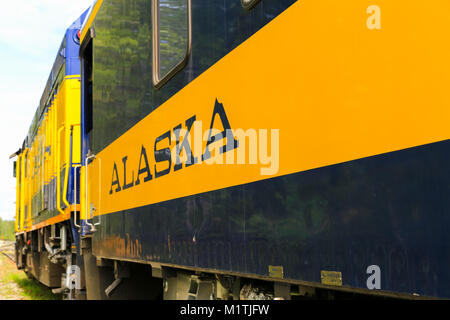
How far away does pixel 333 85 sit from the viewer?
1.99 metres

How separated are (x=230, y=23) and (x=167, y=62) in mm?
993

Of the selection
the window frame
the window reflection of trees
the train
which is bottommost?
the train

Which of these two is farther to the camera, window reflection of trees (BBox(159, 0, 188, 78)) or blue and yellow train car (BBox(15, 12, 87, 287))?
blue and yellow train car (BBox(15, 12, 87, 287))

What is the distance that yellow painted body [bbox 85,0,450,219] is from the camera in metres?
1.60

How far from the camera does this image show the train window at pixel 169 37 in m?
3.42

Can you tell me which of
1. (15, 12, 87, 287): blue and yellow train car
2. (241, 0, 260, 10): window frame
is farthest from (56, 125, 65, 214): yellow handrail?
(241, 0, 260, 10): window frame

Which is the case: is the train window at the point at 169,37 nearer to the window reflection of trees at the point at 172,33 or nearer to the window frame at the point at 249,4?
the window reflection of trees at the point at 172,33

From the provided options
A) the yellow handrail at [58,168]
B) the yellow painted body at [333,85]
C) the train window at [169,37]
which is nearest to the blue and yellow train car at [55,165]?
the yellow handrail at [58,168]

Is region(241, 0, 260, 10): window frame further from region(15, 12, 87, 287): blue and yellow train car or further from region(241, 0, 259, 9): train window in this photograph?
region(15, 12, 87, 287): blue and yellow train car

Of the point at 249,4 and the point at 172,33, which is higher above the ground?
the point at 172,33

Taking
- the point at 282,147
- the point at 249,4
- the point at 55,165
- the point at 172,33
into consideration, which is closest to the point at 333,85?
the point at 282,147

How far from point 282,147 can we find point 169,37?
5.65 feet

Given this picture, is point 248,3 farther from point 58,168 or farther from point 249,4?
point 58,168
